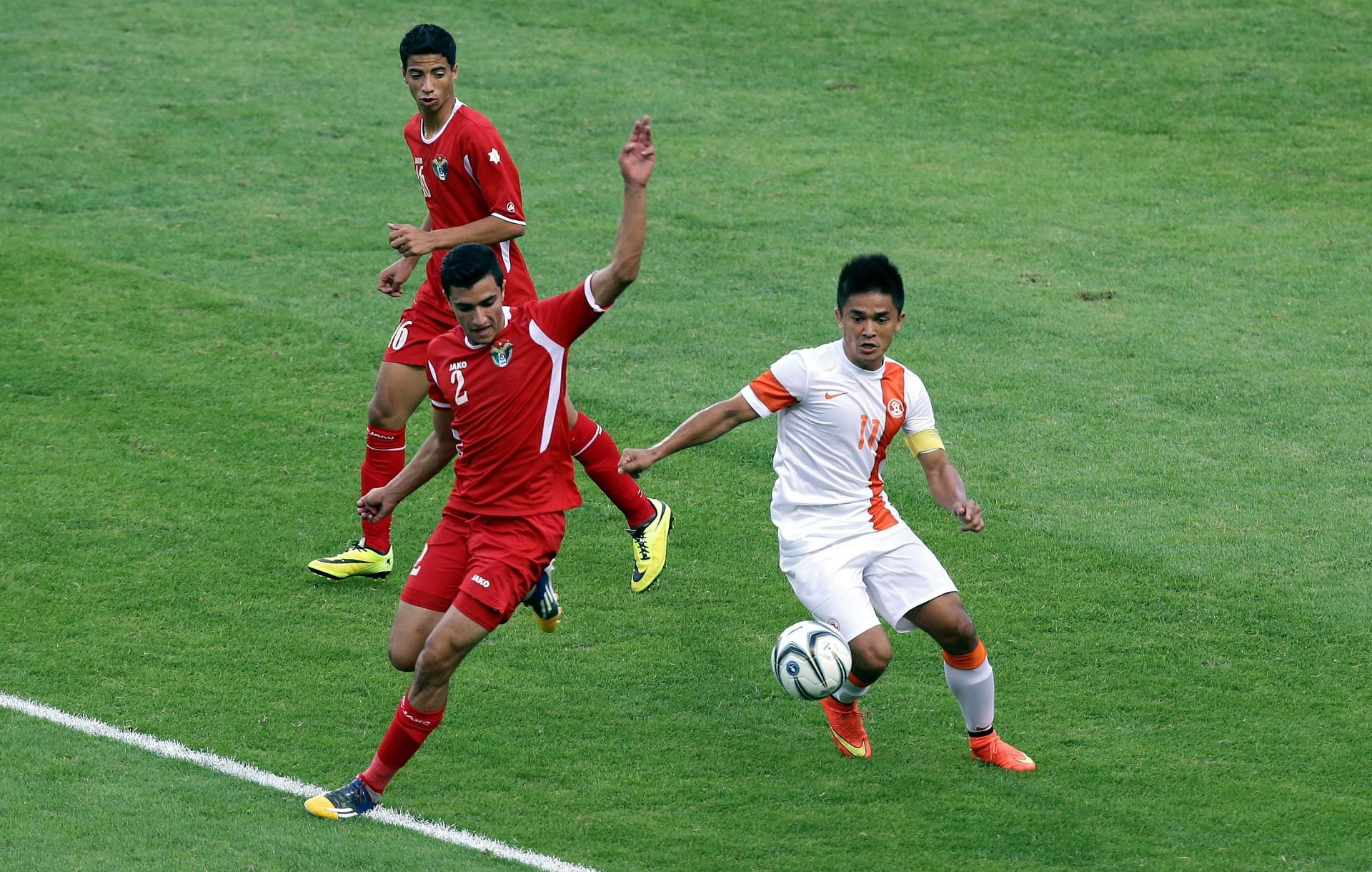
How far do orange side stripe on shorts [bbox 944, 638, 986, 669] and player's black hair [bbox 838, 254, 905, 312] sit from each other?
1.47 m

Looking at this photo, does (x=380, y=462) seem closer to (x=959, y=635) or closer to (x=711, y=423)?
(x=711, y=423)

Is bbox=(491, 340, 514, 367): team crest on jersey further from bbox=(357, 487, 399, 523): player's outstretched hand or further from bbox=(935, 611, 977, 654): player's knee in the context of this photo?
bbox=(935, 611, 977, 654): player's knee

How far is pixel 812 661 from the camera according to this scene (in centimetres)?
631

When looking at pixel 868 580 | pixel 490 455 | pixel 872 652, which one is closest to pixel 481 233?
pixel 490 455

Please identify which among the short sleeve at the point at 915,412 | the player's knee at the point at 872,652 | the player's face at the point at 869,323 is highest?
the player's face at the point at 869,323

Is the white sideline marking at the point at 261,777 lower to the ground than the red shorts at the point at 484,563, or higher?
lower

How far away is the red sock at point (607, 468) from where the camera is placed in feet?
25.9

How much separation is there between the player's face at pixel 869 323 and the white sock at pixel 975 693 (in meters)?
1.37

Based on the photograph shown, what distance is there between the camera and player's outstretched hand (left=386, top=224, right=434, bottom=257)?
24.3 ft

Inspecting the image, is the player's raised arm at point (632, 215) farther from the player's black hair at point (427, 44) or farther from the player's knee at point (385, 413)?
the player's knee at point (385, 413)

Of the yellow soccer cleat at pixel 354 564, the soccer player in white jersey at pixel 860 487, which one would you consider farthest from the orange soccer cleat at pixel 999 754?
the yellow soccer cleat at pixel 354 564

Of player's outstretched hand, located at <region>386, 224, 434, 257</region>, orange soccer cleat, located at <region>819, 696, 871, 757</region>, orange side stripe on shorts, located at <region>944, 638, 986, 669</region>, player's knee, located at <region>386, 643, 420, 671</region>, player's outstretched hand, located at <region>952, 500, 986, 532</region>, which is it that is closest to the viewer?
player's outstretched hand, located at <region>952, 500, 986, 532</region>

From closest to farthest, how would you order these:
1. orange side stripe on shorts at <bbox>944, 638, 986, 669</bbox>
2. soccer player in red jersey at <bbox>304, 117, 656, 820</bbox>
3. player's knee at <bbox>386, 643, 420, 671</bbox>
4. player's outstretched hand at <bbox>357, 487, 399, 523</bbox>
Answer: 1. soccer player in red jersey at <bbox>304, 117, 656, 820</bbox>
2. player's knee at <bbox>386, 643, 420, 671</bbox>
3. orange side stripe on shorts at <bbox>944, 638, 986, 669</bbox>
4. player's outstretched hand at <bbox>357, 487, 399, 523</bbox>

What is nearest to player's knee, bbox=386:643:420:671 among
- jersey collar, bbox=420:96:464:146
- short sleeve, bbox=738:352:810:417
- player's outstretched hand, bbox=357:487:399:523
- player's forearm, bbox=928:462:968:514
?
player's outstretched hand, bbox=357:487:399:523
